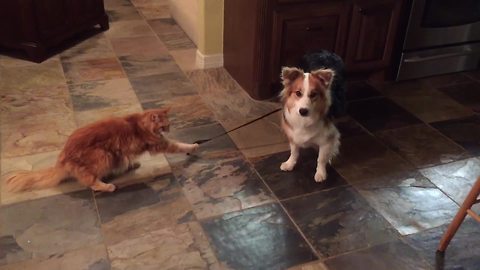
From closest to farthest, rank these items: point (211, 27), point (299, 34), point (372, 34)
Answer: point (299, 34) < point (372, 34) < point (211, 27)

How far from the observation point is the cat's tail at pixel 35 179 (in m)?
2.29

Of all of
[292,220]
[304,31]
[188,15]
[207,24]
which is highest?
[304,31]

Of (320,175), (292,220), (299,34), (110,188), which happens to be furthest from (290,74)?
(110,188)

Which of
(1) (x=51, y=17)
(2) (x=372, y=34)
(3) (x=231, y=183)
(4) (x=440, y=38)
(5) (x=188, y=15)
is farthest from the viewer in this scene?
(5) (x=188, y=15)

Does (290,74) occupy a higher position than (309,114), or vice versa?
(290,74)

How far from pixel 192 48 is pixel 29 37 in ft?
3.92

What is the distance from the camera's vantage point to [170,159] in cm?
258

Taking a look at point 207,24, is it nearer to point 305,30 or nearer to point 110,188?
point 305,30

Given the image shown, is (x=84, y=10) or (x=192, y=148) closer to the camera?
(x=192, y=148)

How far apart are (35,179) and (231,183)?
3.05 feet

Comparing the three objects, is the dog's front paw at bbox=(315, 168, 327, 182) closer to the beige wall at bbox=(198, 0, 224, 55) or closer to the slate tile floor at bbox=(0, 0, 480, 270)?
the slate tile floor at bbox=(0, 0, 480, 270)

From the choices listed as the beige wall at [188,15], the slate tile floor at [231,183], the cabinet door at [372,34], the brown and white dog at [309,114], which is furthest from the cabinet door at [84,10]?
the brown and white dog at [309,114]

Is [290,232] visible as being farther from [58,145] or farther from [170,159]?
[58,145]

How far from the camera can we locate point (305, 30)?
300 centimetres
